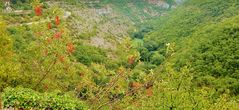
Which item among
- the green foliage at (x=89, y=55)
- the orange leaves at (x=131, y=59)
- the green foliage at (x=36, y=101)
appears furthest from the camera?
the green foliage at (x=89, y=55)

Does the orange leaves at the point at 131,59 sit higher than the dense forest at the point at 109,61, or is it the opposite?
the orange leaves at the point at 131,59

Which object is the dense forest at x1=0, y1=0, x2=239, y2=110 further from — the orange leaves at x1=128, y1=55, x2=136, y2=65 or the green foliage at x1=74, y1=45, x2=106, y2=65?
the green foliage at x1=74, y1=45, x2=106, y2=65

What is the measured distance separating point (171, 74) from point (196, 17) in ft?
417

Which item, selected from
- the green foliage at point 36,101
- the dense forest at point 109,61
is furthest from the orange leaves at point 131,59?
the green foliage at point 36,101

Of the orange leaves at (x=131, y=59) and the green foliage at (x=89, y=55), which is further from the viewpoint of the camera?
the green foliage at (x=89, y=55)

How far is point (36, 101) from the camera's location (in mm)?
34375

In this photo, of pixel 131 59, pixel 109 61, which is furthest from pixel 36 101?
pixel 109 61

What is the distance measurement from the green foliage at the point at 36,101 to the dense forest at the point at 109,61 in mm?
71

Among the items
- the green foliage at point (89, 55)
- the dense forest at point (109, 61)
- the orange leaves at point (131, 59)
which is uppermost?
the orange leaves at point (131, 59)

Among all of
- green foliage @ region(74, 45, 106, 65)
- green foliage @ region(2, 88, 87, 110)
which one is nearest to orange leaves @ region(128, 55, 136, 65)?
green foliage @ region(2, 88, 87, 110)

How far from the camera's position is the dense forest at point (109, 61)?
35.2m

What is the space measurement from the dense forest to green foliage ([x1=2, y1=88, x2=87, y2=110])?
71 millimetres

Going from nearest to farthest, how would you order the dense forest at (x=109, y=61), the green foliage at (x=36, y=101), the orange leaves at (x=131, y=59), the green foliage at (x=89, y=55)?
the orange leaves at (x=131, y=59) < the green foliage at (x=36, y=101) < the dense forest at (x=109, y=61) < the green foliage at (x=89, y=55)

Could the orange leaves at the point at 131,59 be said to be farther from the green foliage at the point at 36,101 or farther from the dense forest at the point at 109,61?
the green foliage at the point at 36,101
